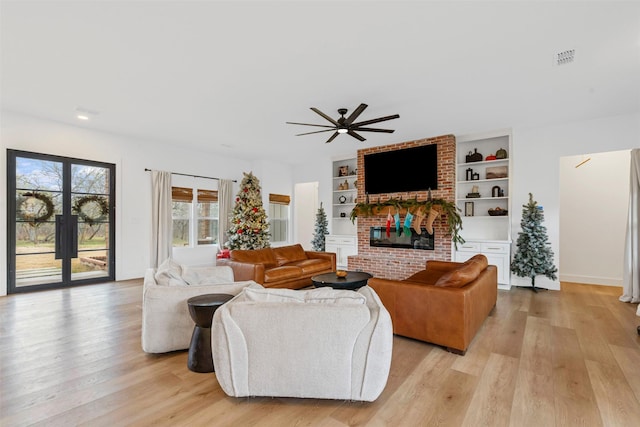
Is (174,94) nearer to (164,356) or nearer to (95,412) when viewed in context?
(164,356)

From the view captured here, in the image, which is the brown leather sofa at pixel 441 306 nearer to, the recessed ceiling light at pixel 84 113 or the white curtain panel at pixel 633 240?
the white curtain panel at pixel 633 240

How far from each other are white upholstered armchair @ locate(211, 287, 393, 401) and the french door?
5.13 meters

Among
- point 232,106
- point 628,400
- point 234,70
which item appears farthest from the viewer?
point 232,106

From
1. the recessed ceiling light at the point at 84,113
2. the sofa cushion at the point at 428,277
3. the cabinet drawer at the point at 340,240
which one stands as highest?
the recessed ceiling light at the point at 84,113

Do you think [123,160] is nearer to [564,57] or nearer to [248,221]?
[248,221]

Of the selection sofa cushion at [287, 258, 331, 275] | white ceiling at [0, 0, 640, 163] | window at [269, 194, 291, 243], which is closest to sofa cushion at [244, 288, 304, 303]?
white ceiling at [0, 0, 640, 163]

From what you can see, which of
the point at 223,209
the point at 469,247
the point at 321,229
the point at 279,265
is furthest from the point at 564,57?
the point at 223,209

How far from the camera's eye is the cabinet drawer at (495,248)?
18.0 feet

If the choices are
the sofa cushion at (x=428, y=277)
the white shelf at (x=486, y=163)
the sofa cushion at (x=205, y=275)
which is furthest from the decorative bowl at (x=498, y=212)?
the sofa cushion at (x=205, y=275)

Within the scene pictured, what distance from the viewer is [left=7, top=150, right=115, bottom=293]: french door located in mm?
5016

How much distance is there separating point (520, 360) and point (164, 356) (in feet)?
10.4

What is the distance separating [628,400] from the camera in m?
2.11

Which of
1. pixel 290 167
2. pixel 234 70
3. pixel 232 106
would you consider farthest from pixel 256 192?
pixel 234 70

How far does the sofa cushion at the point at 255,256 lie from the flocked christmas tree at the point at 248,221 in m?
1.74
